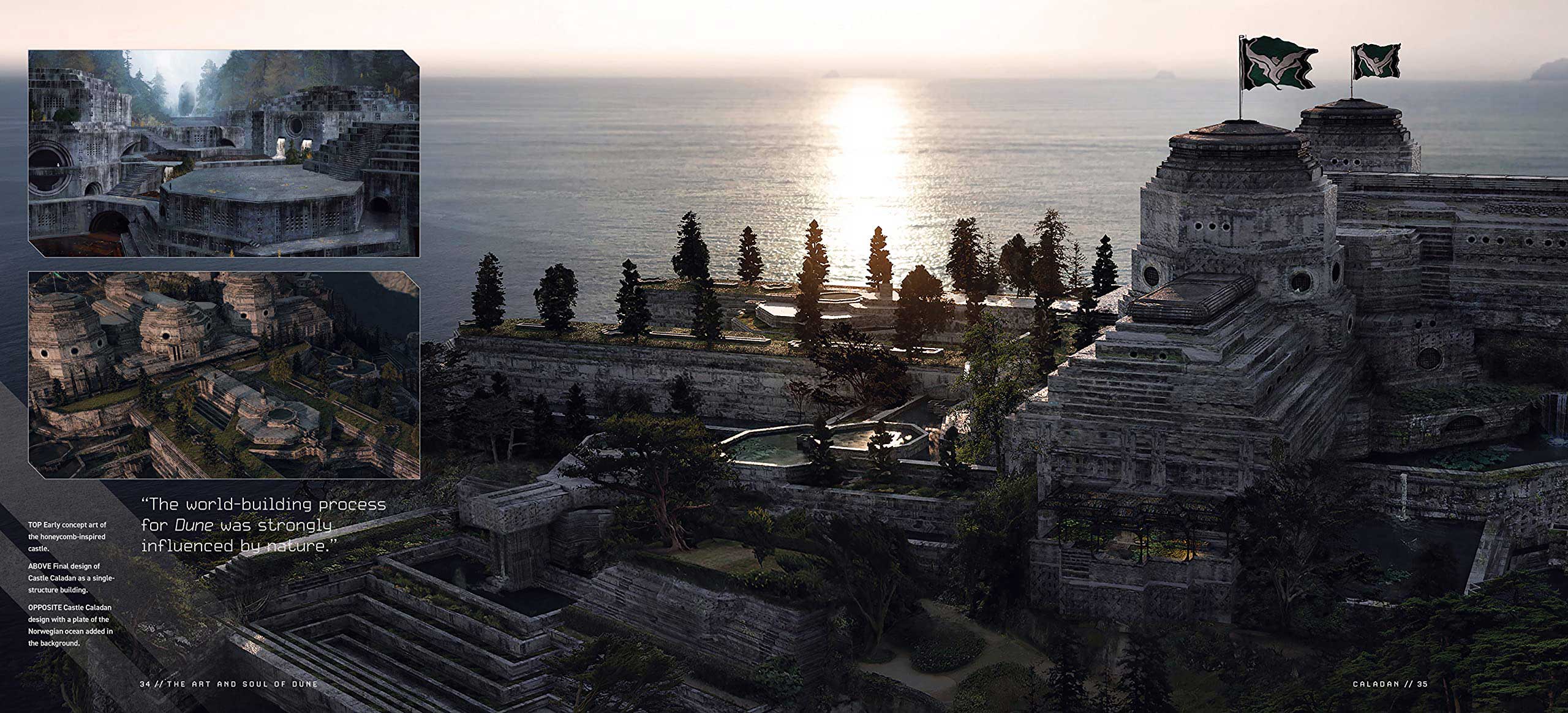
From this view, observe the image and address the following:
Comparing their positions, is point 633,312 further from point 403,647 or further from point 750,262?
point 403,647

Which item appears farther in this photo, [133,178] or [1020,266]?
[1020,266]

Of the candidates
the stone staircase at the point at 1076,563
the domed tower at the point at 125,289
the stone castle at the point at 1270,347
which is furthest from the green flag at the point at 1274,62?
the domed tower at the point at 125,289

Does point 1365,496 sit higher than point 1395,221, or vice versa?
point 1395,221

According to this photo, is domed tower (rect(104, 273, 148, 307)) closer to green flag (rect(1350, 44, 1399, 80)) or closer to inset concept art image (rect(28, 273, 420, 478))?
inset concept art image (rect(28, 273, 420, 478))

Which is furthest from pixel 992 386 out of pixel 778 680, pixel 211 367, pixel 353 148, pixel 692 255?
pixel 692 255

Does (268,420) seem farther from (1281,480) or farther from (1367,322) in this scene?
(1367,322)


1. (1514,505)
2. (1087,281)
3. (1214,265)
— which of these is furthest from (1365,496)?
(1087,281)

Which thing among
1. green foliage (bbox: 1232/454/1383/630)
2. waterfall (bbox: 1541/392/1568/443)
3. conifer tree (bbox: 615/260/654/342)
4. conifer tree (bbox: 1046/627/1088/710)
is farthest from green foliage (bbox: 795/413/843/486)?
waterfall (bbox: 1541/392/1568/443)
